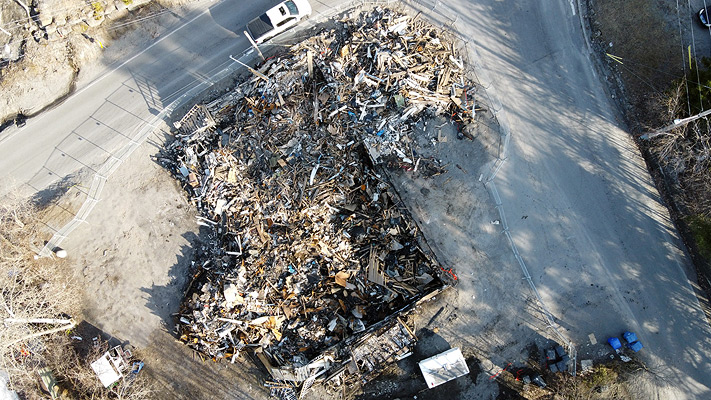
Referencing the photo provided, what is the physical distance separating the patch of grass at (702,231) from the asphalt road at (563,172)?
86 cm

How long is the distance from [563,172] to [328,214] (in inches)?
457

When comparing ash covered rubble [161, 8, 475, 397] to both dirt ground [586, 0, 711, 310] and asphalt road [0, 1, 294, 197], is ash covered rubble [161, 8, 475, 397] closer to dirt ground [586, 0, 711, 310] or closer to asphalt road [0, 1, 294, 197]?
asphalt road [0, 1, 294, 197]

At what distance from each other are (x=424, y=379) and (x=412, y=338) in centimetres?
204

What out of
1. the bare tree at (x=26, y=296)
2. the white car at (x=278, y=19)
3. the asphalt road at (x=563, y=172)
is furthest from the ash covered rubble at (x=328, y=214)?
the bare tree at (x=26, y=296)

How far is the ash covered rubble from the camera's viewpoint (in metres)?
18.6

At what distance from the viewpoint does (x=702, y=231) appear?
686 inches

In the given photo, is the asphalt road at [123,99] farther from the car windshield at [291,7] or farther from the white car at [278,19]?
the car windshield at [291,7]

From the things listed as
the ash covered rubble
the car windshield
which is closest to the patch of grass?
A: the ash covered rubble

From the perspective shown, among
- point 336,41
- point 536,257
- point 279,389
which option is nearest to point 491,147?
point 536,257

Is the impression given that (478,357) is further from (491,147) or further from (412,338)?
(491,147)

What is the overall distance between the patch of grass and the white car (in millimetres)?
20798

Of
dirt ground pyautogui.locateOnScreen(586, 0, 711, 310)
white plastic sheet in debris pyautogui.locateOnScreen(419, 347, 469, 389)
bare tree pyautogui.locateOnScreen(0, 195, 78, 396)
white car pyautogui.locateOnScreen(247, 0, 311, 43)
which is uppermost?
white car pyautogui.locateOnScreen(247, 0, 311, 43)

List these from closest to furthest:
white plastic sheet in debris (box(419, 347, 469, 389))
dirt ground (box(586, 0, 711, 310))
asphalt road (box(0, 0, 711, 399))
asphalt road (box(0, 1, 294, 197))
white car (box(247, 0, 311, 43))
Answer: white plastic sheet in debris (box(419, 347, 469, 389)) → asphalt road (box(0, 0, 711, 399)) → dirt ground (box(586, 0, 711, 310)) → white car (box(247, 0, 311, 43)) → asphalt road (box(0, 1, 294, 197))

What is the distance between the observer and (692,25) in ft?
61.0
